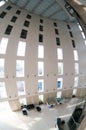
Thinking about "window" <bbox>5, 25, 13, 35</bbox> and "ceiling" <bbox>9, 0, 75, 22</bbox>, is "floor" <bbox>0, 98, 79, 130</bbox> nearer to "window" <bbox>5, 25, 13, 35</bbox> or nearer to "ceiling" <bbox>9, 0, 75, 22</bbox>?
"ceiling" <bbox>9, 0, 75, 22</bbox>

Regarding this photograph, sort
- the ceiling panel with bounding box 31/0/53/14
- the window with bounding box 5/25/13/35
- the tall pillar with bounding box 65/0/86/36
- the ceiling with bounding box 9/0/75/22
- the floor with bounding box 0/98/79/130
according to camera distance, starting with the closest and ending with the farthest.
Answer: the tall pillar with bounding box 65/0/86/36
the ceiling with bounding box 9/0/75/22
the ceiling panel with bounding box 31/0/53/14
the floor with bounding box 0/98/79/130
the window with bounding box 5/25/13/35

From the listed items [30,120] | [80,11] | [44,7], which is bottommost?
[30,120]

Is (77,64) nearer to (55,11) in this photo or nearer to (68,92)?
(68,92)

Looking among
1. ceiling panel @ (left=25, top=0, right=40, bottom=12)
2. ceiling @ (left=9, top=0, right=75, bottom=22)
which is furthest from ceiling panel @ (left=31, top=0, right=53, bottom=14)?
ceiling panel @ (left=25, top=0, right=40, bottom=12)

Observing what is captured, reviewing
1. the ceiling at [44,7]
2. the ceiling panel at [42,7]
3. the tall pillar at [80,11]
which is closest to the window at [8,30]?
the ceiling at [44,7]

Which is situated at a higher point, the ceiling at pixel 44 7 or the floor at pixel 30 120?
the ceiling at pixel 44 7

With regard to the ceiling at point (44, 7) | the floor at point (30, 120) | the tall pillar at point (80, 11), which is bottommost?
the floor at point (30, 120)

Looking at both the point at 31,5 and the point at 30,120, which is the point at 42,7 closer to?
the point at 31,5

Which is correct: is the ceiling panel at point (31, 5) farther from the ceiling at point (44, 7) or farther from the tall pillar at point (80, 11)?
the tall pillar at point (80, 11)

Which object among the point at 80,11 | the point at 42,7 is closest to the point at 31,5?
the point at 42,7

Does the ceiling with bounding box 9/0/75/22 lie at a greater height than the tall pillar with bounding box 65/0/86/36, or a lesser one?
greater

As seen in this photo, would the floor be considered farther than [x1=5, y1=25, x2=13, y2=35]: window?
No

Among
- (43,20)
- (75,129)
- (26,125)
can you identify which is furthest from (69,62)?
(26,125)

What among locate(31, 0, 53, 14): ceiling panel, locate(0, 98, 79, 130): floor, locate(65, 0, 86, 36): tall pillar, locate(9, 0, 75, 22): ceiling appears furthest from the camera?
locate(0, 98, 79, 130): floor
